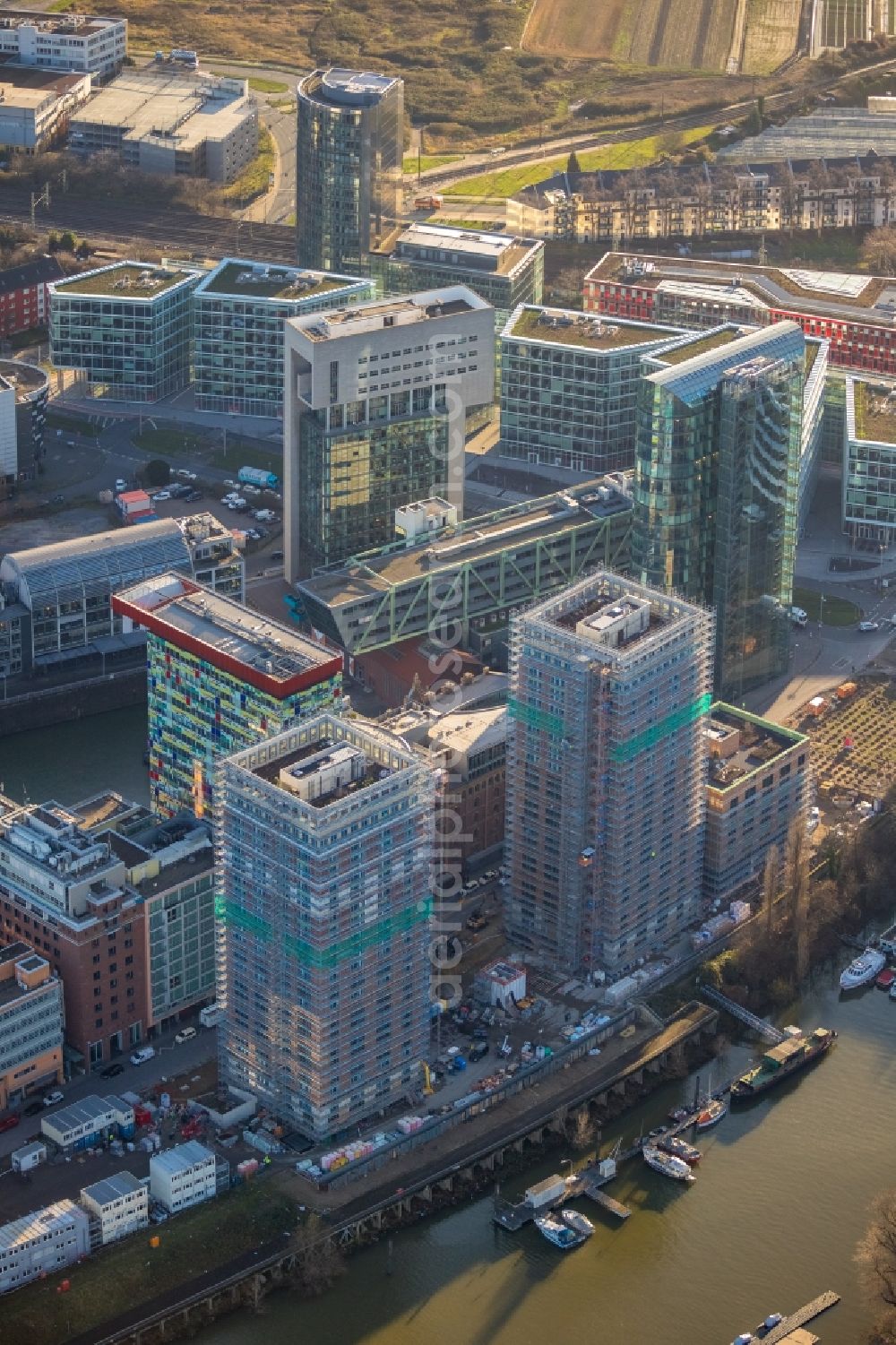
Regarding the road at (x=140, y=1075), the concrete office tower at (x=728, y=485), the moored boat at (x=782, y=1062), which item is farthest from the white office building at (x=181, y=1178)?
the concrete office tower at (x=728, y=485)

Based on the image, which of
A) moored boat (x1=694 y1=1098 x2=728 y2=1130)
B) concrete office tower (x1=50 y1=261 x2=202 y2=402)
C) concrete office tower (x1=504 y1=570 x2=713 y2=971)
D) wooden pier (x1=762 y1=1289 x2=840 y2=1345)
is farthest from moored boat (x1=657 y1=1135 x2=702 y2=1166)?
concrete office tower (x1=50 y1=261 x2=202 y2=402)

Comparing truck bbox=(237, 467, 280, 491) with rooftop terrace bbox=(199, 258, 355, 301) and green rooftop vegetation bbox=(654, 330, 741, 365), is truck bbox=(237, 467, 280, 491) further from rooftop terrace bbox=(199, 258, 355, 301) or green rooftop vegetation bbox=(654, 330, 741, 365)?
green rooftop vegetation bbox=(654, 330, 741, 365)

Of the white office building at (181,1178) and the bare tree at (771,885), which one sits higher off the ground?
the bare tree at (771,885)

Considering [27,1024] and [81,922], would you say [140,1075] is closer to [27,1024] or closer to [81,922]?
[27,1024]

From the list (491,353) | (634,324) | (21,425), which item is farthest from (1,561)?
(634,324)

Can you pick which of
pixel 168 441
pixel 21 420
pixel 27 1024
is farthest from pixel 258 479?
pixel 27 1024

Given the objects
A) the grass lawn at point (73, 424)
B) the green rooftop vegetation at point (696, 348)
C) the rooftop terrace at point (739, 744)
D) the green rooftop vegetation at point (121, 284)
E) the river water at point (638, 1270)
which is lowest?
the river water at point (638, 1270)

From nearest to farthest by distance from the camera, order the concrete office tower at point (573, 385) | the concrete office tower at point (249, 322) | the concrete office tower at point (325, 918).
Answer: the concrete office tower at point (325, 918) < the concrete office tower at point (573, 385) < the concrete office tower at point (249, 322)

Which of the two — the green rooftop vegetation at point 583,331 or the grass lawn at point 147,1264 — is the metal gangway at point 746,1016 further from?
the green rooftop vegetation at point 583,331
